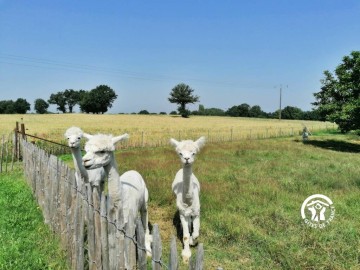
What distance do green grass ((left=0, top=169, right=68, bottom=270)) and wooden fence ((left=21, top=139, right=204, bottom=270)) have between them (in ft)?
0.73

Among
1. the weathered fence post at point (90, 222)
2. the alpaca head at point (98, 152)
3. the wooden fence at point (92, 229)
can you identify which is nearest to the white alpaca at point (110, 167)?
the alpaca head at point (98, 152)

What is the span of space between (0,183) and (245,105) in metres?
111

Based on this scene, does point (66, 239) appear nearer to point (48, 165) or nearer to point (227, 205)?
point (48, 165)

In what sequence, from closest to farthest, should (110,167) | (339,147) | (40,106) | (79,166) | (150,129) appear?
(110,167) → (79,166) → (339,147) → (150,129) → (40,106)

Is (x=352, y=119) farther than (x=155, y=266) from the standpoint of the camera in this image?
Yes

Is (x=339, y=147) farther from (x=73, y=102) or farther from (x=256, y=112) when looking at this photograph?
(x=73, y=102)

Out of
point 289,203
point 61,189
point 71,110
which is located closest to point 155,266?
point 61,189

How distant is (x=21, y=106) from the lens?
394ft

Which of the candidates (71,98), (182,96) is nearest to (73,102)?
(71,98)

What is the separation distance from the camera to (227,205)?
849 centimetres

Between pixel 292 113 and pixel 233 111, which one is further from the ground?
pixel 233 111

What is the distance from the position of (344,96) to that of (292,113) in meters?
85.4

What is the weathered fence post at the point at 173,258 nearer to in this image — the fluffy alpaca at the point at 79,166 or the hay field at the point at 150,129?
the fluffy alpaca at the point at 79,166

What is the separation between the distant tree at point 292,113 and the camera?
108562 mm
